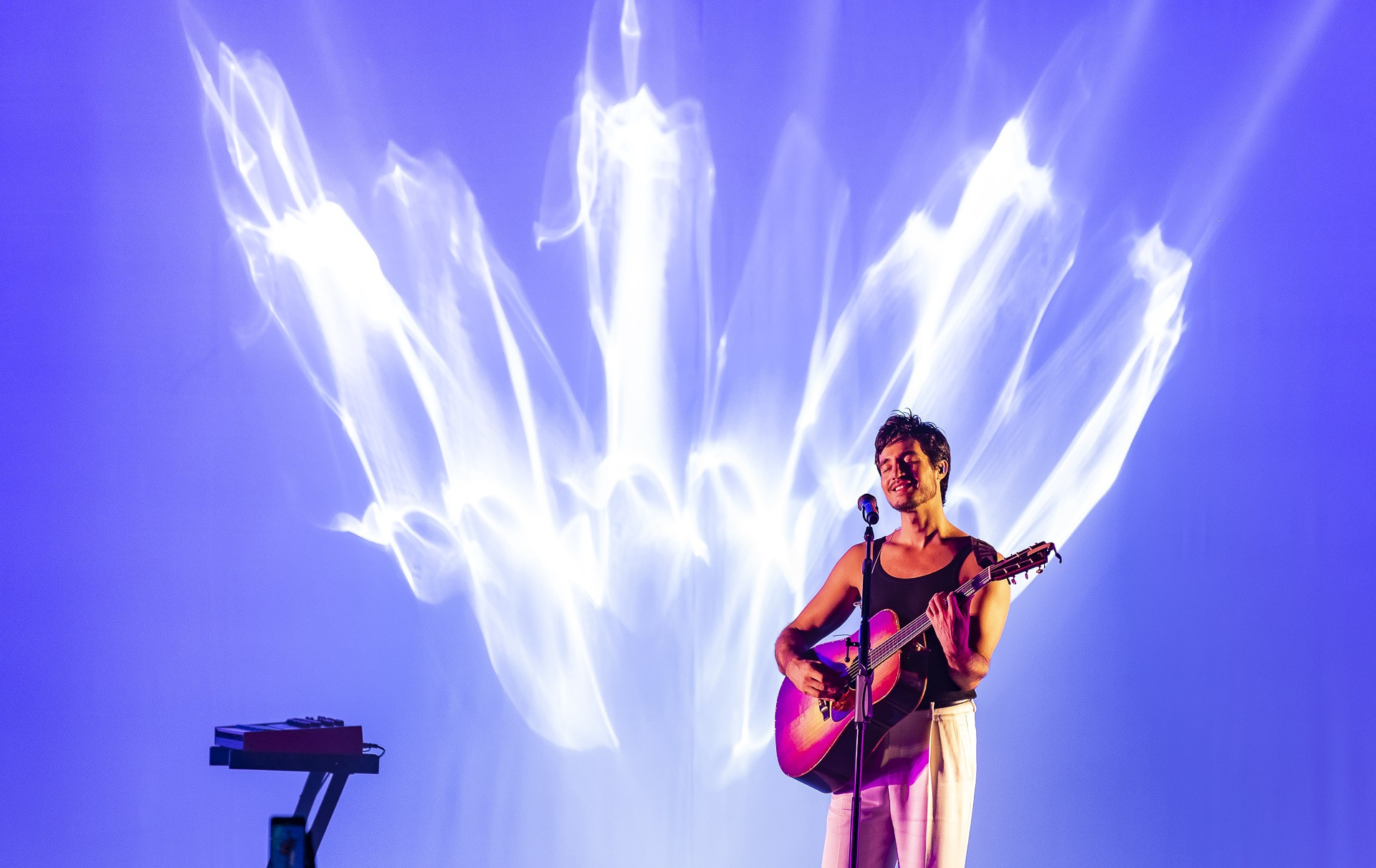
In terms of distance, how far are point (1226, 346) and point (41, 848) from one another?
13.7 ft

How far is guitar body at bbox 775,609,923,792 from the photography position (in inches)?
140

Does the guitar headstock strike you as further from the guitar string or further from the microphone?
the microphone

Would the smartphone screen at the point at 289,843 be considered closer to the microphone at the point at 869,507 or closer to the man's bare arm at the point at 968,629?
the microphone at the point at 869,507

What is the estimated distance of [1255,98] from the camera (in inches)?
177

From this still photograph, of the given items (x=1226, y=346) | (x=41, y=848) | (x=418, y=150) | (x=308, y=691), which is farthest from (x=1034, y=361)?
(x=41, y=848)

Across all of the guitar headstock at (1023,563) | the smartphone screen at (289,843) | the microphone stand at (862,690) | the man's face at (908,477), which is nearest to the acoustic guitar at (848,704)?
the guitar headstock at (1023,563)

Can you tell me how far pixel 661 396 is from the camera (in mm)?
4457

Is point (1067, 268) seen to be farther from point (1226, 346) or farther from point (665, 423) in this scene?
point (665, 423)

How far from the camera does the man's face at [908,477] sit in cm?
388

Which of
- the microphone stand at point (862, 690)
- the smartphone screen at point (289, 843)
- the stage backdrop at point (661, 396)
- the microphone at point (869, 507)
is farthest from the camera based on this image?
the stage backdrop at point (661, 396)

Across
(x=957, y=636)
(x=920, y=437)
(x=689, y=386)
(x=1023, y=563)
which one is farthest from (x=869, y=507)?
(x=689, y=386)

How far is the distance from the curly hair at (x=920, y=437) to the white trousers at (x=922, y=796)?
2.39 ft

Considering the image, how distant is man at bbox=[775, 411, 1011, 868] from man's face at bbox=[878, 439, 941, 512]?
0.06 metres

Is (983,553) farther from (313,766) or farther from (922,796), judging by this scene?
(313,766)
